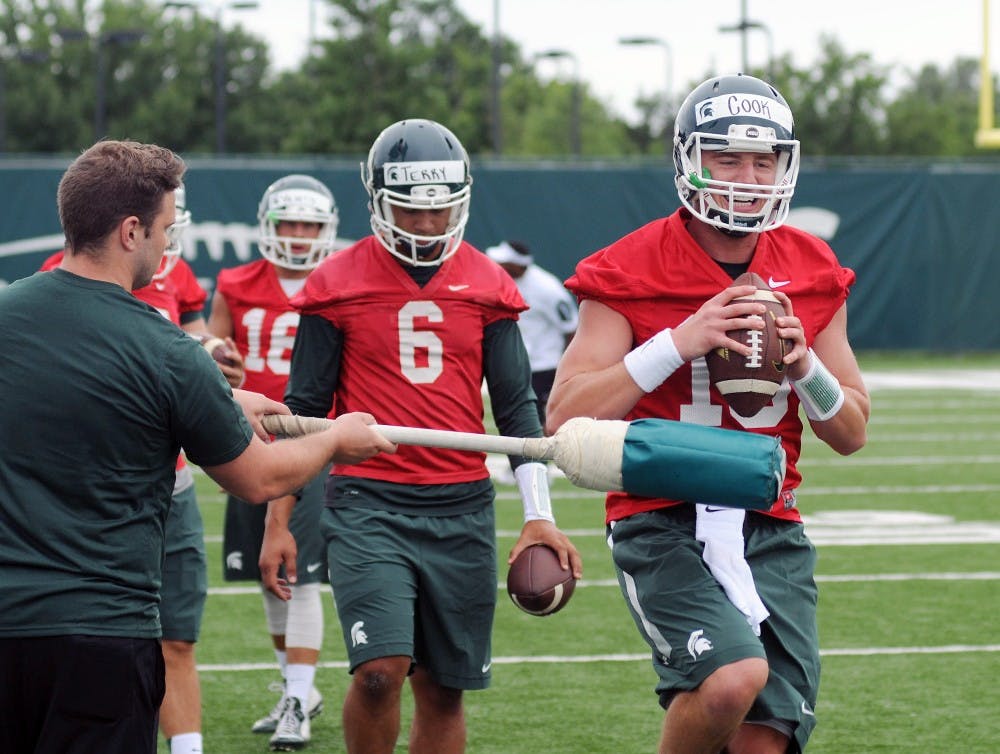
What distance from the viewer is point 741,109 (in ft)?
13.2

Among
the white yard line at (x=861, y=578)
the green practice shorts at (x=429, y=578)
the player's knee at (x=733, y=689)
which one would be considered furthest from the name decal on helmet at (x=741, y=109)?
the white yard line at (x=861, y=578)

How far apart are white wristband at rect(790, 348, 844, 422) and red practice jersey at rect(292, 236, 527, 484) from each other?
4.11 ft

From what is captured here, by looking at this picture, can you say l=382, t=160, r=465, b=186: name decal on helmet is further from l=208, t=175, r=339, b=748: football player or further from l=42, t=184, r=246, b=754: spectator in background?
l=208, t=175, r=339, b=748: football player

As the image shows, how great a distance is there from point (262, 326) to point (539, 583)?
8.49ft

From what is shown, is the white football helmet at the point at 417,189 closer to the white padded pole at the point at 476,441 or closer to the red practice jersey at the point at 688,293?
the red practice jersey at the point at 688,293

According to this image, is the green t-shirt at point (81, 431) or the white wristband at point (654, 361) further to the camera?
the white wristband at point (654, 361)

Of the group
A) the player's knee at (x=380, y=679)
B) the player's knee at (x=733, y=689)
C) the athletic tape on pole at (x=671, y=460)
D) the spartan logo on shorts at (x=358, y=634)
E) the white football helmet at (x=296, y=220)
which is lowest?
the player's knee at (x=380, y=679)

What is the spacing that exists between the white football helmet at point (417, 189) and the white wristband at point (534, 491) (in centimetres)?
70

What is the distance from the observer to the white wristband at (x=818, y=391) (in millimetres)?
3824

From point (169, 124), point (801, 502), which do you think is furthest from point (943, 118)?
point (801, 502)

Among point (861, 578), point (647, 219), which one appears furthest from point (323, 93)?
point (861, 578)

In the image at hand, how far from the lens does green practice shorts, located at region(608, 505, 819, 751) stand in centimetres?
381

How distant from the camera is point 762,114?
403cm

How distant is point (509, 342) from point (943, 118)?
40.9 meters
